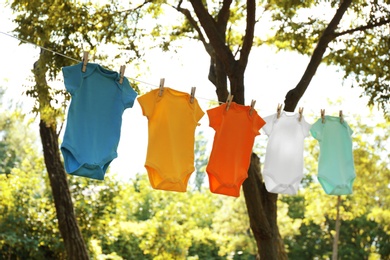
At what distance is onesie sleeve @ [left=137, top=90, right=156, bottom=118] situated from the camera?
163 inches

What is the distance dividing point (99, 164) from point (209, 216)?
12519mm

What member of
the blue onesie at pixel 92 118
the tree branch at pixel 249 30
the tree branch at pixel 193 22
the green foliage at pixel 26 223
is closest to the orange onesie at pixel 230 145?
the blue onesie at pixel 92 118

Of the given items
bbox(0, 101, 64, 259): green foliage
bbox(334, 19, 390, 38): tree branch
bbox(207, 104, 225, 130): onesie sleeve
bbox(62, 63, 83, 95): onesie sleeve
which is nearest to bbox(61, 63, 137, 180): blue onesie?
bbox(62, 63, 83, 95): onesie sleeve

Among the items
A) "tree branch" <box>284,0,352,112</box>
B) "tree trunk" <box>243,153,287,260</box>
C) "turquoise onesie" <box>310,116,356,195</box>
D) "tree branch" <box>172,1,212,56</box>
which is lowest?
"tree trunk" <box>243,153,287,260</box>

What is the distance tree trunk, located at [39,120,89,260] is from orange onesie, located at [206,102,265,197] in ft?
9.91

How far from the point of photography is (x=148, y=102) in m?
4.17

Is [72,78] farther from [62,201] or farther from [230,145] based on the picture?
[62,201]

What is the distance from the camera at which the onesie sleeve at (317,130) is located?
15.5 ft

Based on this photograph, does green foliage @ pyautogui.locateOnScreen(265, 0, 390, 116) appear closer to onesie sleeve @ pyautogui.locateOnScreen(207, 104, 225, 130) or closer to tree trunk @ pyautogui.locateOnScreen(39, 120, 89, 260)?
onesie sleeve @ pyautogui.locateOnScreen(207, 104, 225, 130)

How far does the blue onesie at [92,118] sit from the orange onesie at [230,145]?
66 cm

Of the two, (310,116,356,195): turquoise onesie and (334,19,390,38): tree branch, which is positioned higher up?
(334,19,390,38): tree branch

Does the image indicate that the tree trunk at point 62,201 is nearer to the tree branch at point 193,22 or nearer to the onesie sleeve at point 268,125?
the tree branch at point 193,22

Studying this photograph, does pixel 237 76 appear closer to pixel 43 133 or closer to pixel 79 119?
pixel 79 119

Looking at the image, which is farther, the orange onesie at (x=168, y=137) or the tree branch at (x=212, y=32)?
the tree branch at (x=212, y=32)
